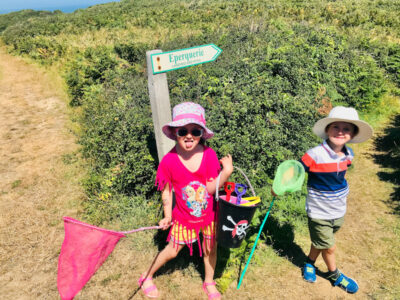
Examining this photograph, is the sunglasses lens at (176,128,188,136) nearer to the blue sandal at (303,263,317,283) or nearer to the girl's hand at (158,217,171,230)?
the girl's hand at (158,217,171,230)

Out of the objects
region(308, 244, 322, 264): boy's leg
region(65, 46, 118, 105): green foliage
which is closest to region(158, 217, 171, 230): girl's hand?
region(308, 244, 322, 264): boy's leg

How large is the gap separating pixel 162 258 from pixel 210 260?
466 millimetres

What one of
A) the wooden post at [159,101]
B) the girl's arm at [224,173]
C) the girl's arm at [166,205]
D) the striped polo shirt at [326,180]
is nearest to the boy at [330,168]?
the striped polo shirt at [326,180]

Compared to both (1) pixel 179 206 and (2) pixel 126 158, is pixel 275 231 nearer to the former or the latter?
(1) pixel 179 206

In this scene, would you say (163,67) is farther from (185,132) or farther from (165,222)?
(165,222)

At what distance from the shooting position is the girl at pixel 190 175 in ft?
7.38

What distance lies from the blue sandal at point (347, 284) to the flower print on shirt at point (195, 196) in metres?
1.73

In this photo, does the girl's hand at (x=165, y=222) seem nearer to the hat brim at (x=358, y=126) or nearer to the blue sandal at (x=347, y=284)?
the hat brim at (x=358, y=126)

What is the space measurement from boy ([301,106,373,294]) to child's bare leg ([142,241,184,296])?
4.39ft

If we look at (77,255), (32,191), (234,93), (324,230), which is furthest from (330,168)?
(32,191)

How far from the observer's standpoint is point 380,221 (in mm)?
3943

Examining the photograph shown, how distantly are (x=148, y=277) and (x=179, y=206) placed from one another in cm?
94

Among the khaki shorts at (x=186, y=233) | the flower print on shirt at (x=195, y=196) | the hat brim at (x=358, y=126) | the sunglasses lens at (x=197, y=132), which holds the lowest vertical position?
the khaki shorts at (x=186, y=233)

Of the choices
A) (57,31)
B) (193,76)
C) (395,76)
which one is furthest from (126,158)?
(57,31)
